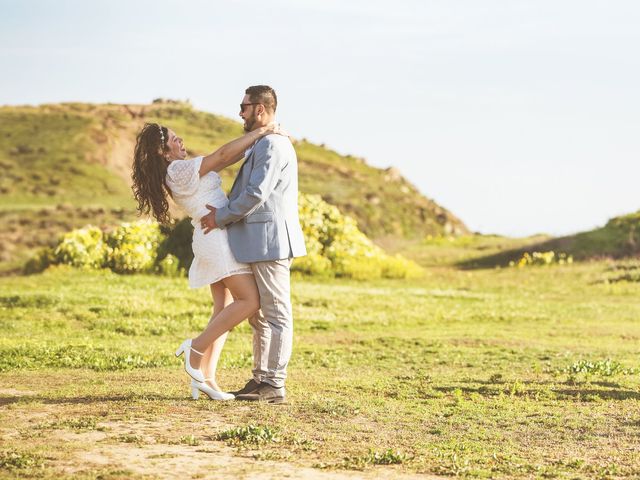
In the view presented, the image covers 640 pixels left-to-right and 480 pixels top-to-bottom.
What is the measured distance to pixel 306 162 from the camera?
55.8 metres

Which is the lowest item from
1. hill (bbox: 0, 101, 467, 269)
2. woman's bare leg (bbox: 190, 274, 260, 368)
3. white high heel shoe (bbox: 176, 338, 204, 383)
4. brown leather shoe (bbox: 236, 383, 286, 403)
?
brown leather shoe (bbox: 236, 383, 286, 403)

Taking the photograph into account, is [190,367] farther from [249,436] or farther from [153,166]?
[153,166]

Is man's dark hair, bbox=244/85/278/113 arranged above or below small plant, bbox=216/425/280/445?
above

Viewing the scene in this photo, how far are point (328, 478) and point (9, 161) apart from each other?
4353cm

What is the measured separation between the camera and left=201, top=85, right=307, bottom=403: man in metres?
8.61

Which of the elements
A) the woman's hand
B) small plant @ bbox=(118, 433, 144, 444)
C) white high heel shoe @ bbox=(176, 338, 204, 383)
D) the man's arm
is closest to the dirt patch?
small plant @ bbox=(118, 433, 144, 444)

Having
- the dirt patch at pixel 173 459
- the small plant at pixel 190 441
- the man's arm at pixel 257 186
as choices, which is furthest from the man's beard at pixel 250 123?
the small plant at pixel 190 441

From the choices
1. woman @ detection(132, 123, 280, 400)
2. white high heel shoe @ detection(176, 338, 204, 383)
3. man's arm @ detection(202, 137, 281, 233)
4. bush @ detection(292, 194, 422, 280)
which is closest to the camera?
man's arm @ detection(202, 137, 281, 233)

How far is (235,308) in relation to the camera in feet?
29.1

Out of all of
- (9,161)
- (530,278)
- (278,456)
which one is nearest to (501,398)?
(278,456)

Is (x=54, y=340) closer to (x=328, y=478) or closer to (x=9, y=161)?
(x=328, y=478)

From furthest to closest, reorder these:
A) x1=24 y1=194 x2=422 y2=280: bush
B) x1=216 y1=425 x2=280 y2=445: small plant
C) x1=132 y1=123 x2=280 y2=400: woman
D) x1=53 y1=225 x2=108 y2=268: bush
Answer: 1. x1=53 y1=225 x2=108 y2=268: bush
2. x1=24 y1=194 x2=422 y2=280: bush
3. x1=132 y1=123 x2=280 y2=400: woman
4. x1=216 y1=425 x2=280 y2=445: small plant

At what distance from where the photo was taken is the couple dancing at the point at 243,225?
8.70 m

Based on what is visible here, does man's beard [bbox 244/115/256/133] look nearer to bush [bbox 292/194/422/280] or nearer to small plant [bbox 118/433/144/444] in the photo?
small plant [bbox 118/433/144/444]
